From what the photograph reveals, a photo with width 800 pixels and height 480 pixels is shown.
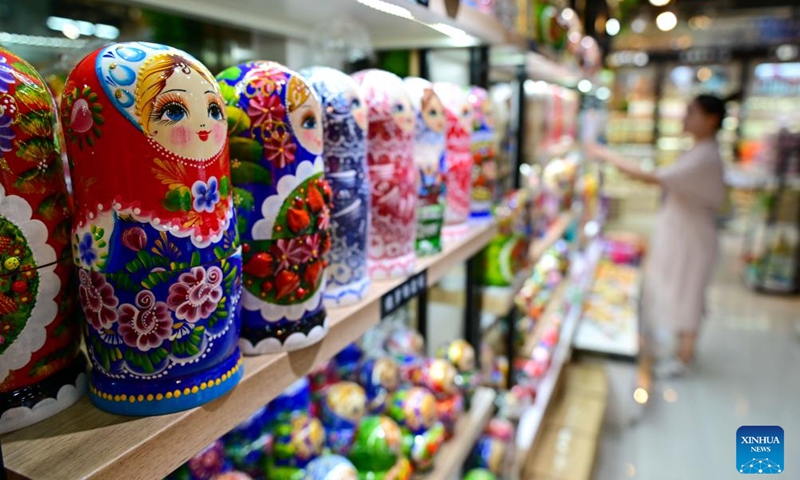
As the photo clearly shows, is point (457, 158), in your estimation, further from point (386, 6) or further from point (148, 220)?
point (148, 220)

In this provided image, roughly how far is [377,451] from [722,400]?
116 cm

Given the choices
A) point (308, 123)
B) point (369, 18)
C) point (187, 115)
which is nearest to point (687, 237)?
point (369, 18)

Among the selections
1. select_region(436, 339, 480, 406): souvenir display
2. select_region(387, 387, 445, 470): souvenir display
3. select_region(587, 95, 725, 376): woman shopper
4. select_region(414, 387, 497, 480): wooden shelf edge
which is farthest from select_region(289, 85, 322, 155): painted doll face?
select_region(587, 95, 725, 376): woman shopper

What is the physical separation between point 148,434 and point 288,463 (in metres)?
0.54

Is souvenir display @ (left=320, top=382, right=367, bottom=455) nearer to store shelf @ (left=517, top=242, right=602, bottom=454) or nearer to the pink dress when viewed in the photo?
store shelf @ (left=517, top=242, right=602, bottom=454)

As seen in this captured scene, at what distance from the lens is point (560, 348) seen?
3191 mm

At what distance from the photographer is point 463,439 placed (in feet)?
4.79

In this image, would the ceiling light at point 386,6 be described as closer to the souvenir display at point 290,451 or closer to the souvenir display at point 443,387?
the souvenir display at point 290,451

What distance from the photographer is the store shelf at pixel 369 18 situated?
3.39 ft

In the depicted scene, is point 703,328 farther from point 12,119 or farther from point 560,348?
point 12,119

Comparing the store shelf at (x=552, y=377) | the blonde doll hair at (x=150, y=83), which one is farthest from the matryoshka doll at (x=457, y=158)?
the store shelf at (x=552, y=377)

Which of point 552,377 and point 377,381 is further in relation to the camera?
point 552,377

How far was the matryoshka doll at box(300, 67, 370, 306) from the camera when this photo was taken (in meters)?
0.86

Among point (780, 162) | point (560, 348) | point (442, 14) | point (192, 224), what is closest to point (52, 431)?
point (192, 224)
